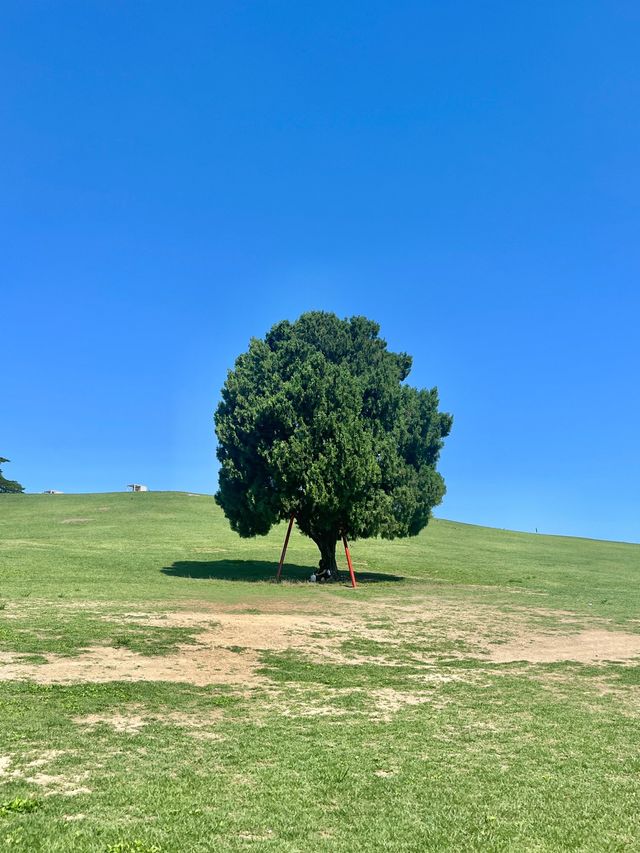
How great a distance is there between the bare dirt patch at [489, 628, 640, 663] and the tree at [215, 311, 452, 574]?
16972 millimetres

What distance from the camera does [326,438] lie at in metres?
42.0

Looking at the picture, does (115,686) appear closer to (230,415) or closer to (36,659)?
(36,659)

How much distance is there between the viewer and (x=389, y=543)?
2854 inches

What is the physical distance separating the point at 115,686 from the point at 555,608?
84.0ft

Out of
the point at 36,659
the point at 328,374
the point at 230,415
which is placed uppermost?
the point at 328,374

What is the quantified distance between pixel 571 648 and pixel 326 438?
21346 millimetres

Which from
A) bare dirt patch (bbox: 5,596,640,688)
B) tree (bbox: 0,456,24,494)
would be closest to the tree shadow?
bare dirt patch (bbox: 5,596,640,688)

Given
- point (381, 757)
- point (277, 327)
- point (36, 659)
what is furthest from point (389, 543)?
point (381, 757)

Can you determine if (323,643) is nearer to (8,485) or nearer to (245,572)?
(245,572)

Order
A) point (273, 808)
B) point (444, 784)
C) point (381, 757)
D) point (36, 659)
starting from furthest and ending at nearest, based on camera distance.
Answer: point (36, 659) → point (381, 757) → point (444, 784) → point (273, 808)

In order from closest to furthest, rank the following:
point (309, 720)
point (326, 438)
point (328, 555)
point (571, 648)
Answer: point (309, 720) → point (571, 648) → point (326, 438) → point (328, 555)

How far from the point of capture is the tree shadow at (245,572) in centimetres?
4272

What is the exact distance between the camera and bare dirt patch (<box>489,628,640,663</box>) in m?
21.9

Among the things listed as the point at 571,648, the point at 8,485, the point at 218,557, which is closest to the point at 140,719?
the point at 571,648
